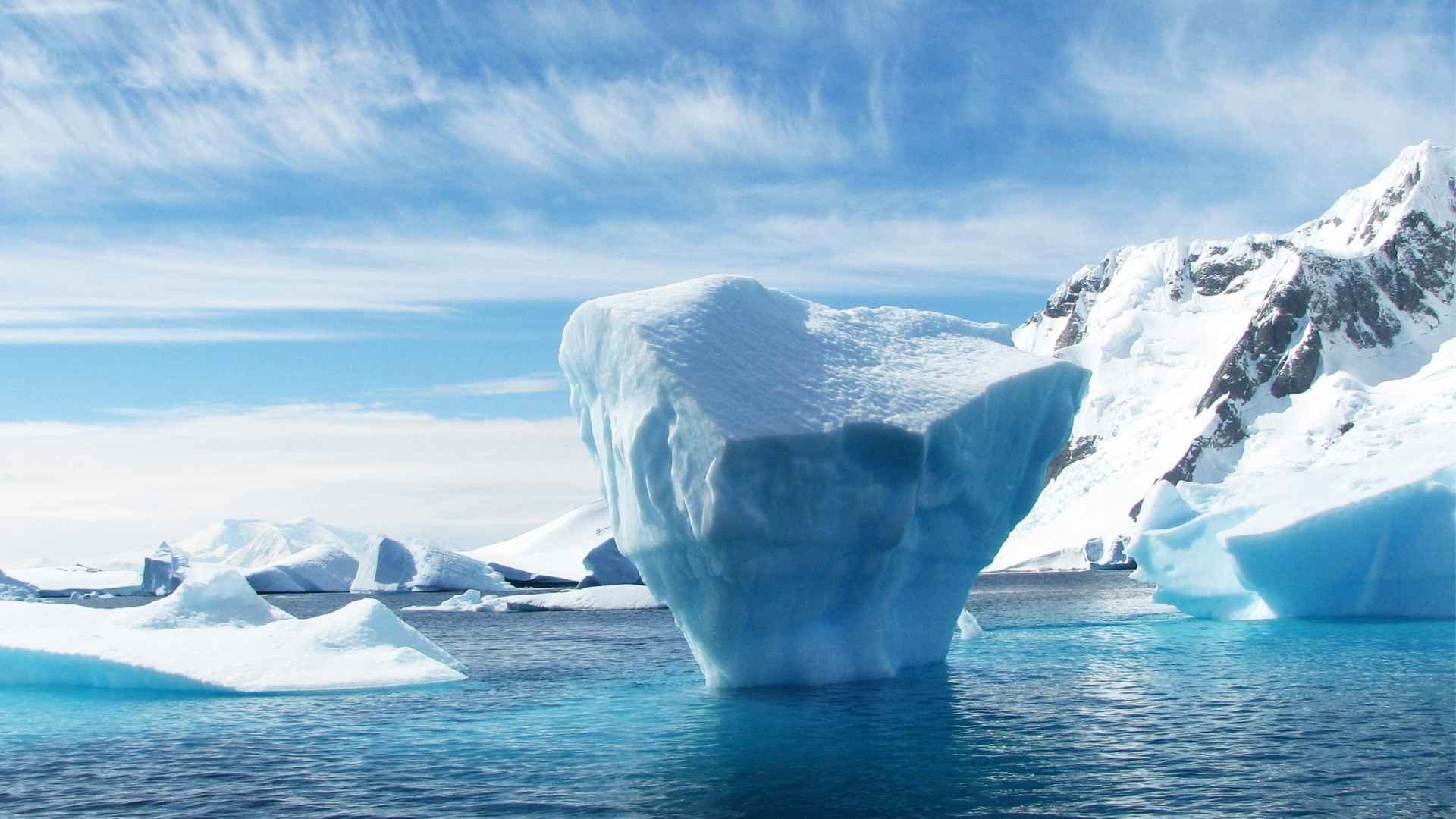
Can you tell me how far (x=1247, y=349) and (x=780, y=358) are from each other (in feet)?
495

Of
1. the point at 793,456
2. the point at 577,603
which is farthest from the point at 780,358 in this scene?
the point at 577,603

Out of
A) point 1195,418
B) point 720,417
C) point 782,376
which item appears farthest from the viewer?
point 1195,418

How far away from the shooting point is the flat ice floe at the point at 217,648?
21.5m

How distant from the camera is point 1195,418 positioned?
15200cm

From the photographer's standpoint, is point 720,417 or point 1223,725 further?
point 720,417

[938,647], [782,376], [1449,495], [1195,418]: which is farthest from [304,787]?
[1195,418]

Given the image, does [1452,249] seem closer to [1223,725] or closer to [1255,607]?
[1255,607]

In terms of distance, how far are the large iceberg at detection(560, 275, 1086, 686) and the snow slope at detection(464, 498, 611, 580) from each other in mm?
77870

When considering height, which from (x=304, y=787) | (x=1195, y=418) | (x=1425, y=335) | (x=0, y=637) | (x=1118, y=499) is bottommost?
(x=304, y=787)

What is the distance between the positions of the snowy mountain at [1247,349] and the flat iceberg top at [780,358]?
350 ft

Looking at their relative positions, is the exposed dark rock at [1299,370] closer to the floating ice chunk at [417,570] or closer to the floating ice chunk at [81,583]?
the floating ice chunk at [417,570]

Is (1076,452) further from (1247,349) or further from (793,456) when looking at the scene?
(793,456)

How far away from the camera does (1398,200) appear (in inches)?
6732

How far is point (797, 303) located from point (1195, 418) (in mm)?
141433
